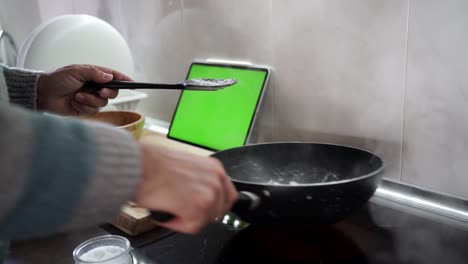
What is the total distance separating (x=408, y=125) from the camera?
763mm

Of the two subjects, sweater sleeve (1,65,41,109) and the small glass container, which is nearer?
the small glass container

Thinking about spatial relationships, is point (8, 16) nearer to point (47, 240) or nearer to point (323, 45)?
point (47, 240)

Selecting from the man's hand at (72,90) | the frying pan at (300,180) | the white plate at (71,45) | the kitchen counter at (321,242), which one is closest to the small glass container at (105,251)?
the kitchen counter at (321,242)

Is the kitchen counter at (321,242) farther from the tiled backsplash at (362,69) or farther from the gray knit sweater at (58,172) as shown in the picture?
the gray knit sweater at (58,172)

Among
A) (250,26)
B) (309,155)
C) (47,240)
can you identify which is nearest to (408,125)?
(309,155)

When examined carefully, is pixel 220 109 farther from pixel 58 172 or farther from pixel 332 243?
pixel 58 172

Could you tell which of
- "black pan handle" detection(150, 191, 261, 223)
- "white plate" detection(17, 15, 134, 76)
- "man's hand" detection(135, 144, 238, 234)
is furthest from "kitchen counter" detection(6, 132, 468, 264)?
"white plate" detection(17, 15, 134, 76)

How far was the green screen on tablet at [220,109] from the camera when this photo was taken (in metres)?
1.01

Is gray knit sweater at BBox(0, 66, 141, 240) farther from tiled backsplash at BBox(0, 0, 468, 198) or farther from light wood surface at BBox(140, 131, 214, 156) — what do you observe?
light wood surface at BBox(140, 131, 214, 156)

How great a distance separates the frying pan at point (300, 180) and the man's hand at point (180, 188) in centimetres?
2

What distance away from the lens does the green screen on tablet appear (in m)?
1.01

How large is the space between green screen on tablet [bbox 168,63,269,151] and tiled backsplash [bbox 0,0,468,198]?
0.04 meters

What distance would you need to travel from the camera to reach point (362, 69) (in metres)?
0.81

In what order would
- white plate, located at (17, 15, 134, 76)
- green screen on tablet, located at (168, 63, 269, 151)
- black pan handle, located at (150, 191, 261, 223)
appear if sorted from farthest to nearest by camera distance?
white plate, located at (17, 15, 134, 76)
green screen on tablet, located at (168, 63, 269, 151)
black pan handle, located at (150, 191, 261, 223)
